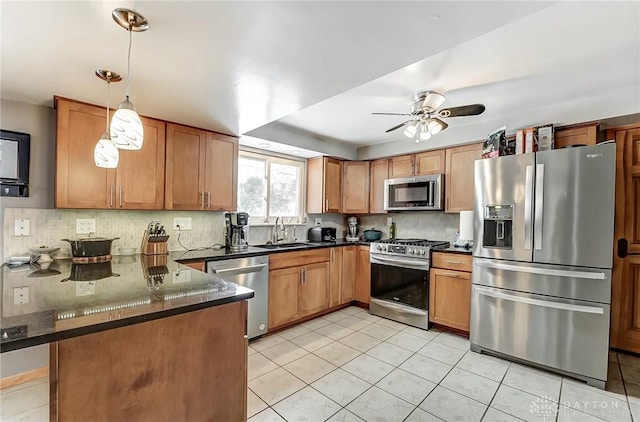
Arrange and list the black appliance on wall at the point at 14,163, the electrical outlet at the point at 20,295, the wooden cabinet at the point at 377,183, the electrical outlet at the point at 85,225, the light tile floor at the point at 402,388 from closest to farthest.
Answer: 1. the electrical outlet at the point at 20,295
2. the light tile floor at the point at 402,388
3. the black appliance on wall at the point at 14,163
4. the electrical outlet at the point at 85,225
5. the wooden cabinet at the point at 377,183

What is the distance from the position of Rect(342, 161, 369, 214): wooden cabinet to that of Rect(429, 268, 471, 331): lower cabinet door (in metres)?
1.43

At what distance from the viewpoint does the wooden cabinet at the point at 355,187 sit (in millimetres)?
4145

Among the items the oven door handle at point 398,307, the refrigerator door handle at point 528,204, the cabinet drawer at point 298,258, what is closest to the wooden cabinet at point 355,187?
the cabinet drawer at point 298,258

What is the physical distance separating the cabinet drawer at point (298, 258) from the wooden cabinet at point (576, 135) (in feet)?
8.67

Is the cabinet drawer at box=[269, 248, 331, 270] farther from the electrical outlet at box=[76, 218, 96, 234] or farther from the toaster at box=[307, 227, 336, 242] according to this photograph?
the electrical outlet at box=[76, 218, 96, 234]

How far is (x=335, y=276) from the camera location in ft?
12.0

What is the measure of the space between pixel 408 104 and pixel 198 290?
2182 mm

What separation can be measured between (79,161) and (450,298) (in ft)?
11.8

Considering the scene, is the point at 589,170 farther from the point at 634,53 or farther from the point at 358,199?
the point at 358,199

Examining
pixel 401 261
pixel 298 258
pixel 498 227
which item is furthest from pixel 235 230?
pixel 498 227

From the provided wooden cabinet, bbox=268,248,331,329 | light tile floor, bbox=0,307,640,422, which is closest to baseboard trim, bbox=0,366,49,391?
light tile floor, bbox=0,307,640,422

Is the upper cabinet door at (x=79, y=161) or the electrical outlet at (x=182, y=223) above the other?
the upper cabinet door at (x=79, y=161)

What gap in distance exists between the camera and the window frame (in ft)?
11.4

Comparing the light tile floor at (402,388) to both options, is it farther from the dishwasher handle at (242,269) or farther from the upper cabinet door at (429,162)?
the upper cabinet door at (429,162)
